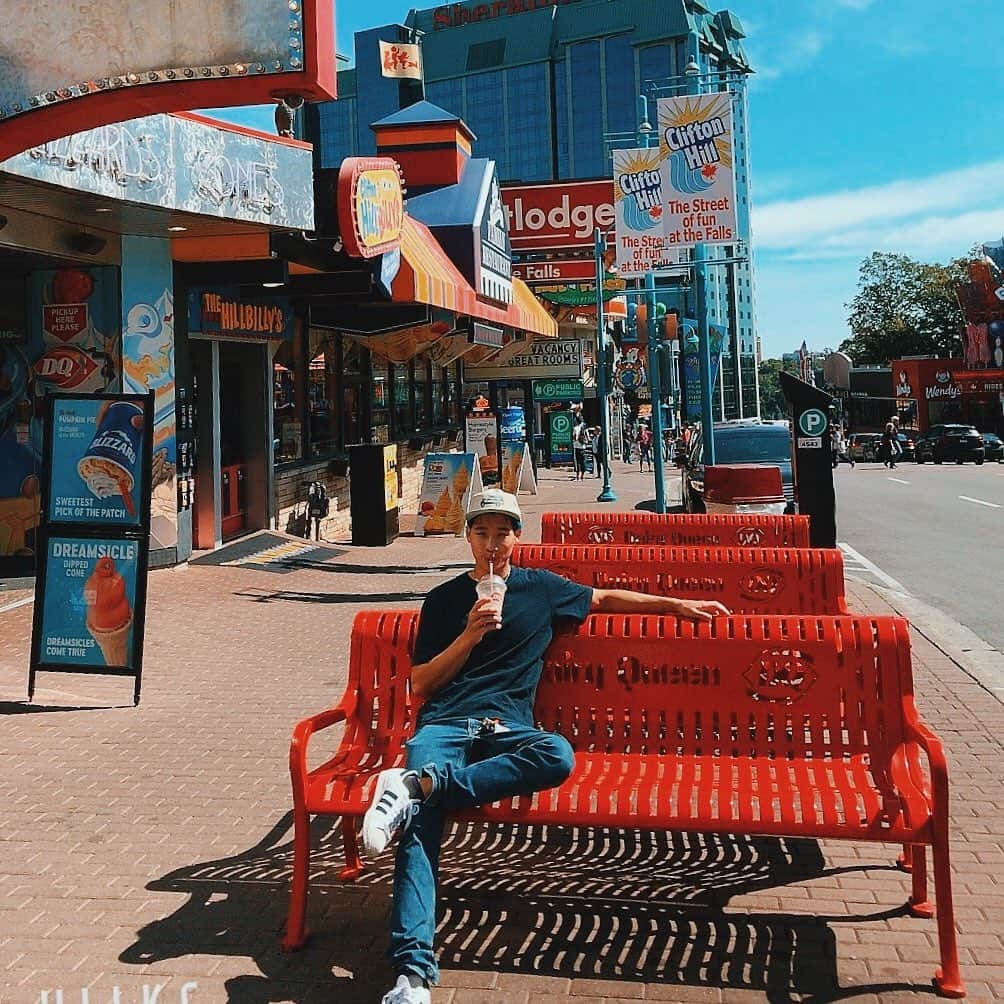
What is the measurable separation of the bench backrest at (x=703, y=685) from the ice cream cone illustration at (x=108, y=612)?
3281 millimetres

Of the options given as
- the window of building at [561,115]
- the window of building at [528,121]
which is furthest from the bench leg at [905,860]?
the window of building at [528,121]

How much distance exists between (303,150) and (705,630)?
9499 mm

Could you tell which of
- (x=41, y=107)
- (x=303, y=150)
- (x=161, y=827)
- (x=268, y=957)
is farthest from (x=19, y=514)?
(x=268, y=957)

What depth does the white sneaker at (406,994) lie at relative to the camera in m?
3.47

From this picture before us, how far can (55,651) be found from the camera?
770cm

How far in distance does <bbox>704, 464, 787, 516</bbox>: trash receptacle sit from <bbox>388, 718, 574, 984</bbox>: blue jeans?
10681 millimetres

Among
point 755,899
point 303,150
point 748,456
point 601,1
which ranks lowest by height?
point 755,899

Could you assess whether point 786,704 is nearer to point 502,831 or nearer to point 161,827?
point 502,831

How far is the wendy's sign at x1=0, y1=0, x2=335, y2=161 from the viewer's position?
6379 millimetres

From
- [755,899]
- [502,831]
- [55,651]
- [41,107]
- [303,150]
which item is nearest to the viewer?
[755,899]

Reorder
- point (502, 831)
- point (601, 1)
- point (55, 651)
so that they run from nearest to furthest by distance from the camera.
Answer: point (502, 831)
point (55, 651)
point (601, 1)

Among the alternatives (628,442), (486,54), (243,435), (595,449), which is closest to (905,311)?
(628,442)

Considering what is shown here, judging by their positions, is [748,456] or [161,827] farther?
[748,456]

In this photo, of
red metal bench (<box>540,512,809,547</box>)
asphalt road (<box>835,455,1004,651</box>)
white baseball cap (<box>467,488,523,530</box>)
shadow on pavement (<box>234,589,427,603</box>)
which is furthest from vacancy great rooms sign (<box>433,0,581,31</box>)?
white baseball cap (<box>467,488,523,530</box>)
